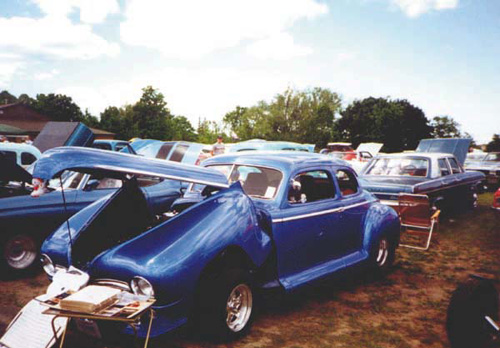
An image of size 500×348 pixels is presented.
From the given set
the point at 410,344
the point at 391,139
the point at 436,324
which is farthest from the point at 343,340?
the point at 391,139

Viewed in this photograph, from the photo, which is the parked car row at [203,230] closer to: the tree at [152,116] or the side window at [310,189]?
the side window at [310,189]

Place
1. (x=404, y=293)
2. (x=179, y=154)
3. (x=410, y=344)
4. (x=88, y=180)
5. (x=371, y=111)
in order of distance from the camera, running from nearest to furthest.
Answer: (x=410, y=344) → (x=404, y=293) → (x=88, y=180) → (x=179, y=154) → (x=371, y=111)

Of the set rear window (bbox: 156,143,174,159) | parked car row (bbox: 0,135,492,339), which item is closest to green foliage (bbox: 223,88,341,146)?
rear window (bbox: 156,143,174,159)

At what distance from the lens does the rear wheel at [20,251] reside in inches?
210

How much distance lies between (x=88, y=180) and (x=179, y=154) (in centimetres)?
575

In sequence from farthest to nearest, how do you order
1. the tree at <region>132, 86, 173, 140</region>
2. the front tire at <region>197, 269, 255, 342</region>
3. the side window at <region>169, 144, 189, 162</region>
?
1. the tree at <region>132, 86, 173, 140</region>
2. the side window at <region>169, 144, 189, 162</region>
3. the front tire at <region>197, 269, 255, 342</region>

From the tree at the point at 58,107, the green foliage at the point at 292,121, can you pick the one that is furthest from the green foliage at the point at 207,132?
the tree at the point at 58,107

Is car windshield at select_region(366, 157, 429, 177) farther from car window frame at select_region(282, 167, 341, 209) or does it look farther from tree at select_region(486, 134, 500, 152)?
tree at select_region(486, 134, 500, 152)

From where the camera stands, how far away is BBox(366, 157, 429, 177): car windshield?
9.01 metres

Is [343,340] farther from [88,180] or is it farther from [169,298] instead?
[88,180]

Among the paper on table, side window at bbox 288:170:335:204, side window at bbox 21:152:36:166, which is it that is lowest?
the paper on table

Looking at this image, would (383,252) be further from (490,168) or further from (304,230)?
(490,168)

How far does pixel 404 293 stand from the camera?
509 centimetres

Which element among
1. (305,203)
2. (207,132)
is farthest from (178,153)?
(207,132)
